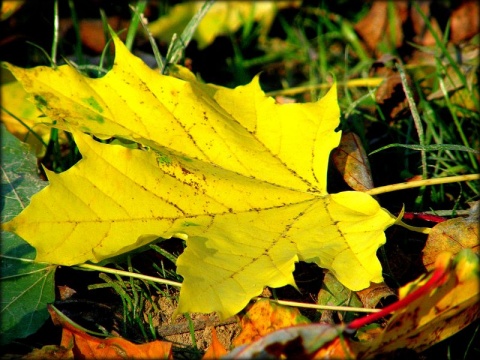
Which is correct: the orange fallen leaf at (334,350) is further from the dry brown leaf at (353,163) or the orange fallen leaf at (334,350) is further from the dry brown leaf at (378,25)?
the dry brown leaf at (378,25)

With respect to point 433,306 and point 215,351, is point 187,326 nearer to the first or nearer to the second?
point 215,351

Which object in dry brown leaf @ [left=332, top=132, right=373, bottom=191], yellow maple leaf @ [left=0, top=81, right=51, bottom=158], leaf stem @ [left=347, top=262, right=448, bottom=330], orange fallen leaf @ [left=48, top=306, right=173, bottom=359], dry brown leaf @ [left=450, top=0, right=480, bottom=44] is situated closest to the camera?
leaf stem @ [left=347, top=262, right=448, bottom=330]

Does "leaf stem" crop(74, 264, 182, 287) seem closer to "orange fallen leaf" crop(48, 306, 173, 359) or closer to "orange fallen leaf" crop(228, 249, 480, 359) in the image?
"orange fallen leaf" crop(48, 306, 173, 359)

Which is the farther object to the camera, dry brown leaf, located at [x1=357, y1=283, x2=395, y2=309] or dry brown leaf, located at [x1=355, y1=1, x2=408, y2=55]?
dry brown leaf, located at [x1=355, y1=1, x2=408, y2=55]

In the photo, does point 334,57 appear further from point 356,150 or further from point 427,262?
point 427,262

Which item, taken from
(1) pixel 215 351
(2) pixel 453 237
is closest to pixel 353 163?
(2) pixel 453 237

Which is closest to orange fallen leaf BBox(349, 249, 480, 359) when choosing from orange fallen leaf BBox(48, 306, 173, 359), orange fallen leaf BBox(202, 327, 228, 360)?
orange fallen leaf BBox(202, 327, 228, 360)
